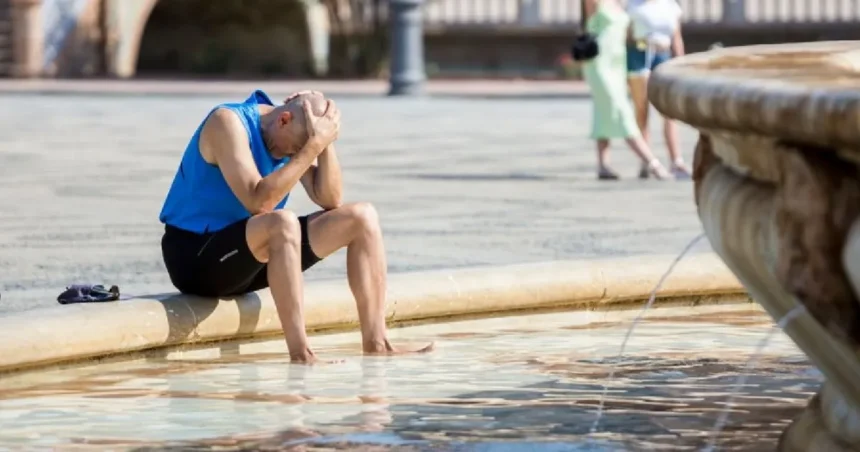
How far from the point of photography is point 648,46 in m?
12.0

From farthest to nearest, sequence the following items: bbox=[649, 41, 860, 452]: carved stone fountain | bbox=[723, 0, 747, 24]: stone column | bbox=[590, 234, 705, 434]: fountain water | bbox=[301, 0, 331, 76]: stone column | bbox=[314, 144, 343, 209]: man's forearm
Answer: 1. bbox=[301, 0, 331, 76]: stone column
2. bbox=[723, 0, 747, 24]: stone column
3. bbox=[314, 144, 343, 209]: man's forearm
4. bbox=[590, 234, 705, 434]: fountain water
5. bbox=[649, 41, 860, 452]: carved stone fountain

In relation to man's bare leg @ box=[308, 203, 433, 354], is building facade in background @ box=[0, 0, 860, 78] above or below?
below

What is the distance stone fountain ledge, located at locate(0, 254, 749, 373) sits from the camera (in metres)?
5.52

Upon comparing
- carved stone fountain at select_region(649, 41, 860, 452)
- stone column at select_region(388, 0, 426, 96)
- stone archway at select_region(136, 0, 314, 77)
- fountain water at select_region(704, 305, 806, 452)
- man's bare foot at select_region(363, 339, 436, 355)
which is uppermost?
carved stone fountain at select_region(649, 41, 860, 452)

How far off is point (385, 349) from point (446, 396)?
671 mm

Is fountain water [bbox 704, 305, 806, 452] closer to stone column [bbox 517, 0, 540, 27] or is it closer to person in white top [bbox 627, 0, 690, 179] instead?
person in white top [bbox 627, 0, 690, 179]

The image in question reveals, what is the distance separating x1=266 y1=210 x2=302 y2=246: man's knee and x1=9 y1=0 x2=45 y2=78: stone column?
2292 cm

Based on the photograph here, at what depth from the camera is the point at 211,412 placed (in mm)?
5059

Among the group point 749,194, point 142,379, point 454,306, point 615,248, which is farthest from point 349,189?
point 749,194

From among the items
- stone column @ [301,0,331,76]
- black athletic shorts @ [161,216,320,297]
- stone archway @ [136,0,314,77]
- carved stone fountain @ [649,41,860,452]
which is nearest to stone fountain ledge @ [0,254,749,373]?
black athletic shorts @ [161,216,320,297]

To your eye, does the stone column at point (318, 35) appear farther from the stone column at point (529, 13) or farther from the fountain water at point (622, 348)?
the fountain water at point (622, 348)

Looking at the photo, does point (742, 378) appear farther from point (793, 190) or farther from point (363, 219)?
point (793, 190)

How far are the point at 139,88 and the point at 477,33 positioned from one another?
669 centimetres

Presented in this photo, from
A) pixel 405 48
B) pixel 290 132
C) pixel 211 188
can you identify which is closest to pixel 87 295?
pixel 211 188
